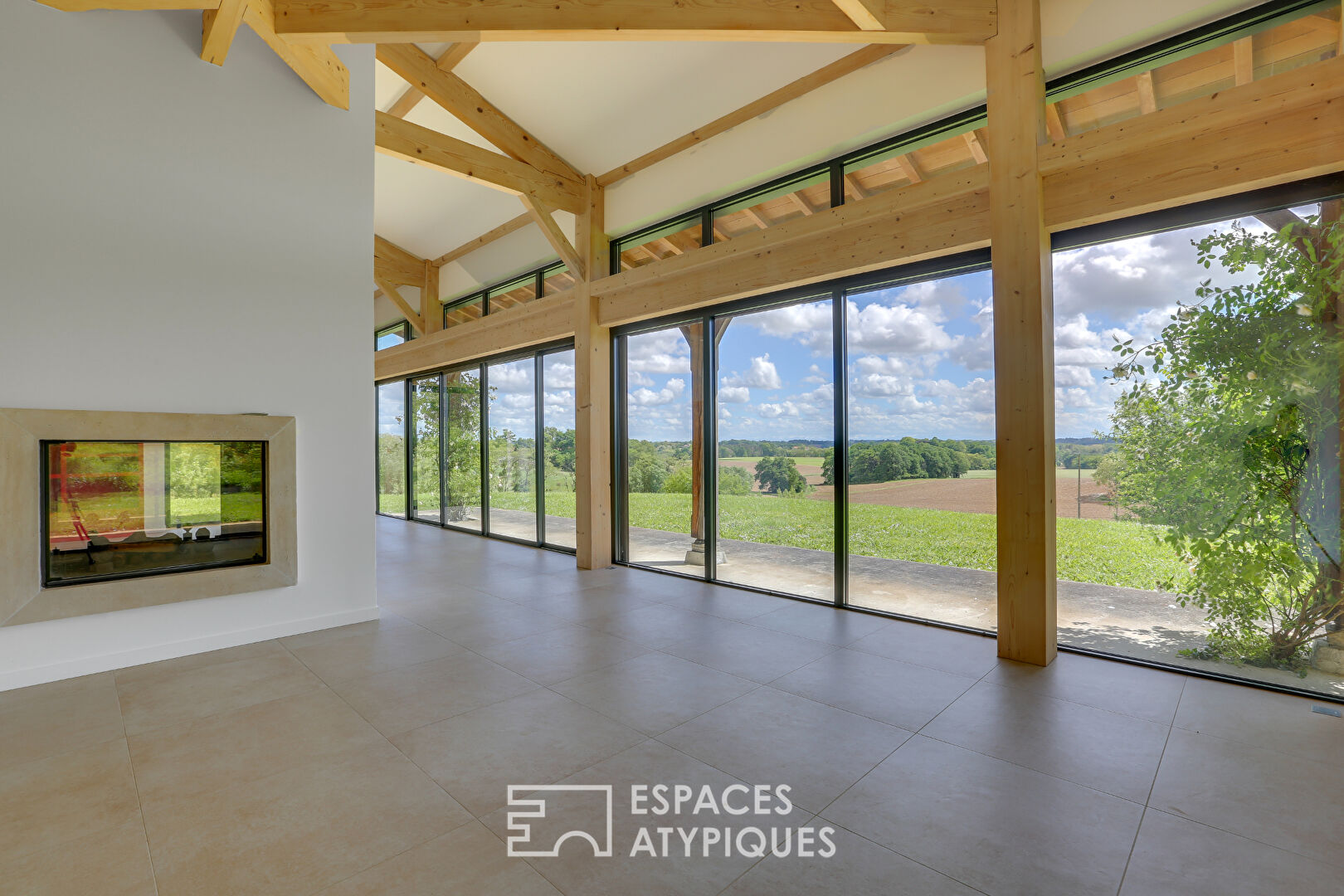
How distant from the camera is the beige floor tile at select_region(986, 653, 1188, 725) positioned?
9.73ft

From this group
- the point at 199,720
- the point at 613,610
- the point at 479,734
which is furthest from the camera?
the point at 613,610

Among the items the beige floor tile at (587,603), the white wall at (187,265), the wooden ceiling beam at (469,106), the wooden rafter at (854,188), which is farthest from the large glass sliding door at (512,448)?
the wooden rafter at (854,188)

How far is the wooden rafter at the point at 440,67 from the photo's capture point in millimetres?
5297

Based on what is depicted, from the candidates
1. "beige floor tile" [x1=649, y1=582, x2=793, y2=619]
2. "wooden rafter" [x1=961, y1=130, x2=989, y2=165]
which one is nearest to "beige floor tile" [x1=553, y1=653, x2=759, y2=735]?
"beige floor tile" [x1=649, y1=582, x2=793, y2=619]

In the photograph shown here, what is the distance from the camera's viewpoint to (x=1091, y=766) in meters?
2.40

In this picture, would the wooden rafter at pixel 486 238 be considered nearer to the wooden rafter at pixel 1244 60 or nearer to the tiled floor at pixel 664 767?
the tiled floor at pixel 664 767

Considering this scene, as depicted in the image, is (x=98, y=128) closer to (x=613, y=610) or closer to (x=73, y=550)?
(x=73, y=550)

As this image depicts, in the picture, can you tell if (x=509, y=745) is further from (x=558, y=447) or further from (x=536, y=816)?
(x=558, y=447)

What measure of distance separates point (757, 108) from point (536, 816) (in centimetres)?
508

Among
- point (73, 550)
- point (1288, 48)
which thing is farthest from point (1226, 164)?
point (73, 550)

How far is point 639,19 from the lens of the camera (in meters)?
3.57

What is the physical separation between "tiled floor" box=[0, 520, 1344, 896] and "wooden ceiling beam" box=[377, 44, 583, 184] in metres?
4.59

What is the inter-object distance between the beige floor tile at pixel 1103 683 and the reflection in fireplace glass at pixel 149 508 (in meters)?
4.76

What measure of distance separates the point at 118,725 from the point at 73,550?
1.32 m
